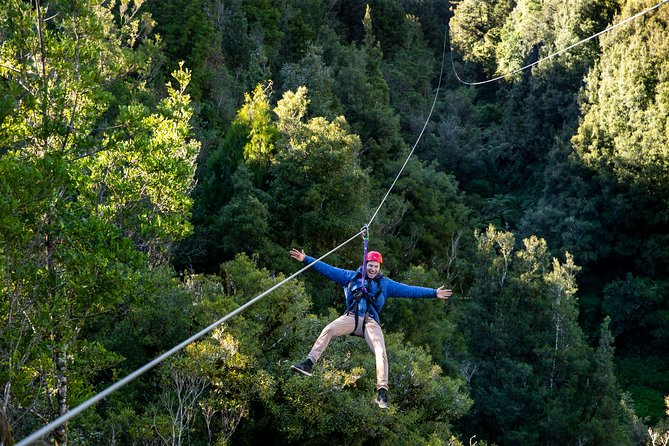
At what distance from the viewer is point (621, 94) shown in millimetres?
39969

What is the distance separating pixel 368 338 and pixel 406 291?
2.29 feet

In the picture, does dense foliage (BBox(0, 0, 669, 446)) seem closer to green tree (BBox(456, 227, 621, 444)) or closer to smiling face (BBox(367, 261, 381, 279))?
green tree (BBox(456, 227, 621, 444))

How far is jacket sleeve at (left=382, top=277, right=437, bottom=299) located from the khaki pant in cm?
40

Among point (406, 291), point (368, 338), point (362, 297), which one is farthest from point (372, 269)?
point (368, 338)

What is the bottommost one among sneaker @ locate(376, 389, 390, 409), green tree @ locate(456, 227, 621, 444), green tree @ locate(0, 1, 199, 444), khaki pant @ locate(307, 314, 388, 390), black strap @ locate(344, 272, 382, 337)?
sneaker @ locate(376, 389, 390, 409)

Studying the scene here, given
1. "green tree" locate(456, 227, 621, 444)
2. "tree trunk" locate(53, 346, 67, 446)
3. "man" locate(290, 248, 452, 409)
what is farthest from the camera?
"green tree" locate(456, 227, 621, 444)

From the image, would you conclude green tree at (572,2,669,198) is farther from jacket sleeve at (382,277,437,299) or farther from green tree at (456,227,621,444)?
jacket sleeve at (382,277,437,299)

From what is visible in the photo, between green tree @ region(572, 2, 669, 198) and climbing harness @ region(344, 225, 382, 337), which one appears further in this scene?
green tree @ region(572, 2, 669, 198)

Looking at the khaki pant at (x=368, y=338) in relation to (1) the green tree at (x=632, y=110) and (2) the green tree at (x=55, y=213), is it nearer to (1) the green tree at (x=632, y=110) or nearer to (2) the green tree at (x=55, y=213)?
(2) the green tree at (x=55, y=213)

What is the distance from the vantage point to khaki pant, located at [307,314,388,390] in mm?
8984

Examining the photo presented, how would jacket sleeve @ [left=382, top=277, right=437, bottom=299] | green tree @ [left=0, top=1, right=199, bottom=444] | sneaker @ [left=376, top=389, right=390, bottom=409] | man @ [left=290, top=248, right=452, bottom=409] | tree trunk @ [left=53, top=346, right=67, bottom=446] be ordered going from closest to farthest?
sneaker @ [left=376, top=389, right=390, bottom=409]
jacket sleeve @ [left=382, top=277, right=437, bottom=299]
man @ [left=290, top=248, right=452, bottom=409]
green tree @ [left=0, top=1, right=199, bottom=444]
tree trunk @ [left=53, top=346, right=67, bottom=446]

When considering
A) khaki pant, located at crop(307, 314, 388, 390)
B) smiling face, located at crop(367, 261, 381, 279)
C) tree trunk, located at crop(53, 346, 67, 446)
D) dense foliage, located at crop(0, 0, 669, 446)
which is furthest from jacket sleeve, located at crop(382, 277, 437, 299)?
tree trunk, located at crop(53, 346, 67, 446)

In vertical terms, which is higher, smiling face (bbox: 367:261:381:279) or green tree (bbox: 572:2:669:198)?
green tree (bbox: 572:2:669:198)

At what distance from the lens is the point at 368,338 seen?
9.23 metres
